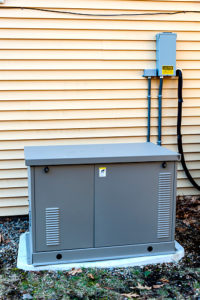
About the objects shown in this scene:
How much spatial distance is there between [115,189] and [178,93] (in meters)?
1.94

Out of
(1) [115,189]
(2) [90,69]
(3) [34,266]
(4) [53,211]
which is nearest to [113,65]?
(2) [90,69]

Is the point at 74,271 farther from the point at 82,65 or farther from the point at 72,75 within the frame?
the point at 82,65

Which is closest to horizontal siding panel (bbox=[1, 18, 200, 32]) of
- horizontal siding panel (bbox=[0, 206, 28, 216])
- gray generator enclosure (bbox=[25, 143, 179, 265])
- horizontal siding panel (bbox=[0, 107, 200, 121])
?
horizontal siding panel (bbox=[0, 107, 200, 121])

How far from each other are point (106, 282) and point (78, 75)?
252 cm

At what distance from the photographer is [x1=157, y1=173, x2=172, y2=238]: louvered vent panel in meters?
3.83

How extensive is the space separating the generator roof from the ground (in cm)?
104

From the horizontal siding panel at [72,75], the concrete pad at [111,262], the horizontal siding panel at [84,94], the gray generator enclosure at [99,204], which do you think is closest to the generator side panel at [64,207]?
the gray generator enclosure at [99,204]

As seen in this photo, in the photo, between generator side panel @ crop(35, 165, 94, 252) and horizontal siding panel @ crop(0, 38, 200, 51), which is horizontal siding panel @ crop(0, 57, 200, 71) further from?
generator side panel @ crop(35, 165, 94, 252)

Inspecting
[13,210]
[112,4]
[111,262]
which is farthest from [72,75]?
[111,262]

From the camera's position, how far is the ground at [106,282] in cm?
330

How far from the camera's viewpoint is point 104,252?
3.80 metres

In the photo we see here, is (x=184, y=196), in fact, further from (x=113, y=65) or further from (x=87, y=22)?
(x=87, y=22)

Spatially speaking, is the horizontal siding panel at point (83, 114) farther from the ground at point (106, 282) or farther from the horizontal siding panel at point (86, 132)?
the ground at point (106, 282)

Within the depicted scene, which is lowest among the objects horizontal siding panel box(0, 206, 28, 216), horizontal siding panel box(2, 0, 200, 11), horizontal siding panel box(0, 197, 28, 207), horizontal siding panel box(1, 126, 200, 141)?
horizontal siding panel box(0, 206, 28, 216)
